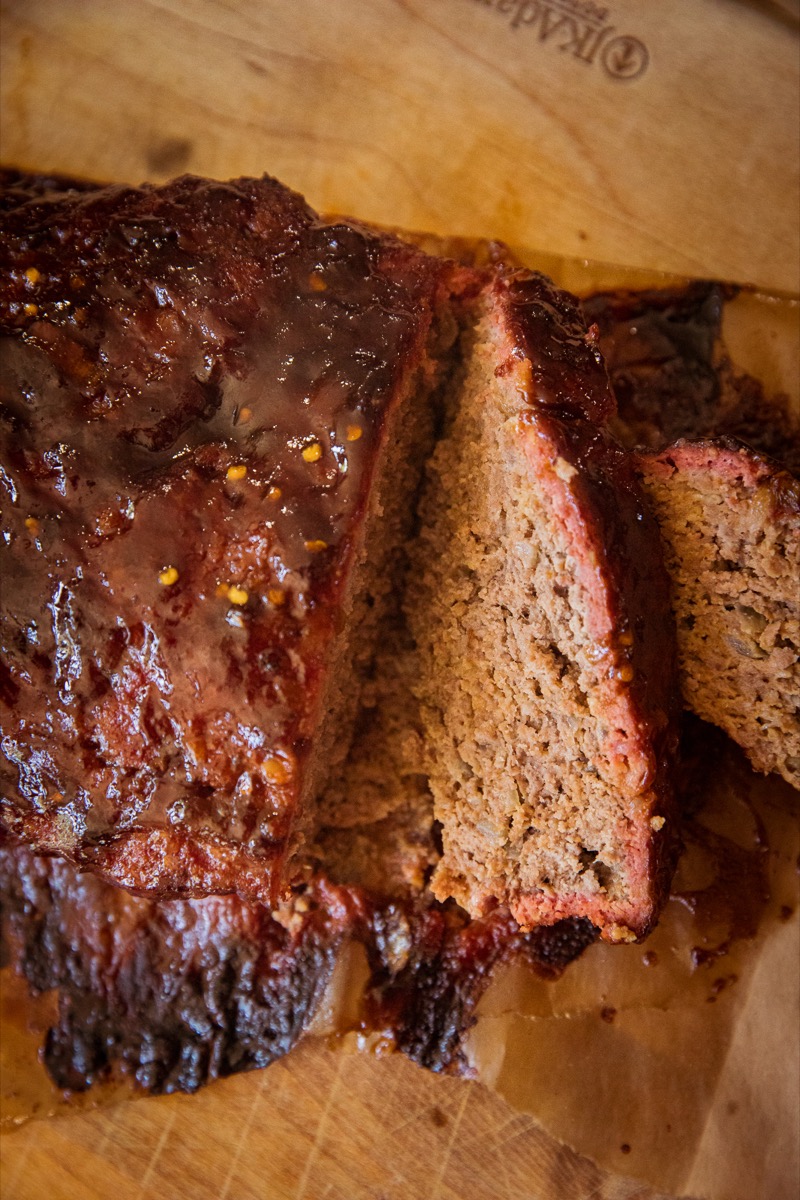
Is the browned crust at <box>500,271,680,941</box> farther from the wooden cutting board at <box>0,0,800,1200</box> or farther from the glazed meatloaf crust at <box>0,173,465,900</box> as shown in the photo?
the wooden cutting board at <box>0,0,800,1200</box>

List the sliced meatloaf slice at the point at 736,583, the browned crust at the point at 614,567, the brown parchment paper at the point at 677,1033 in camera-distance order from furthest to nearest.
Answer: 1. the brown parchment paper at the point at 677,1033
2. the sliced meatloaf slice at the point at 736,583
3. the browned crust at the point at 614,567

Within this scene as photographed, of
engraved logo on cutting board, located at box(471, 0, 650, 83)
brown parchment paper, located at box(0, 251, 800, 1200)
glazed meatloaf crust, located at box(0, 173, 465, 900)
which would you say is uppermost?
engraved logo on cutting board, located at box(471, 0, 650, 83)

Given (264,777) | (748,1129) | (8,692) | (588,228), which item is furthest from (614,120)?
(748,1129)

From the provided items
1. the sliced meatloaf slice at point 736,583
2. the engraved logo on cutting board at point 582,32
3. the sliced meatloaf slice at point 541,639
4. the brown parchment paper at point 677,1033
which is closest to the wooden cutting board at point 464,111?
the engraved logo on cutting board at point 582,32

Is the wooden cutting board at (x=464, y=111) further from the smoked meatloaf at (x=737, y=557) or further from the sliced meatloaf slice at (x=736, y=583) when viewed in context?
the sliced meatloaf slice at (x=736, y=583)

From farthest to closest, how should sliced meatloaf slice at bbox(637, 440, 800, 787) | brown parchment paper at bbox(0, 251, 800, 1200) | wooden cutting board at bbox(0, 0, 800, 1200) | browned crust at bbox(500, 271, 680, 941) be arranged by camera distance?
wooden cutting board at bbox(0, 0, 800, 1200), brown parchment paper at bbox(0, 251, 800, 1200), sliced meatloaf slice at bbox(637, 440, 800, 787), browned crust at bbox(500, 271, 680, 941)

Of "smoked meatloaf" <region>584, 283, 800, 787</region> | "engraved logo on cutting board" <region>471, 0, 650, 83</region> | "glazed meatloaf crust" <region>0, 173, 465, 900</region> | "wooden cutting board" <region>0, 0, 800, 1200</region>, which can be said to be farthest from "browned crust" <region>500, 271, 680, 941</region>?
"engraved logo on cutting board" <region>471, 0, 650, 83</region>
